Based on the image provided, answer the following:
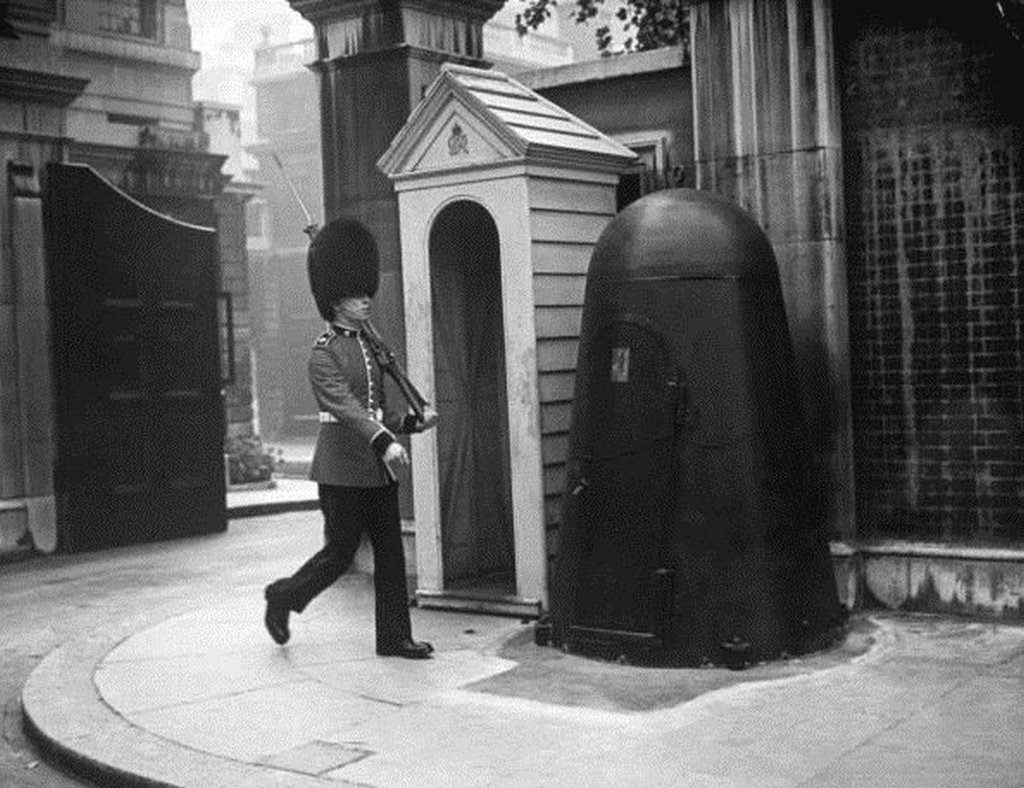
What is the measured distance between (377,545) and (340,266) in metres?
1.51

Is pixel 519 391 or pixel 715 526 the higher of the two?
pixel 519 391

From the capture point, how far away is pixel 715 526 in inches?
294

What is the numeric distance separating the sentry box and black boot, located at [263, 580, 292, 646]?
60.4 inches

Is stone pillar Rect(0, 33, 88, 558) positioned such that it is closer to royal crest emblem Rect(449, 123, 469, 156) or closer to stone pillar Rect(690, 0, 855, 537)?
royal crest emblem Rect(449, 123, 469, 156)

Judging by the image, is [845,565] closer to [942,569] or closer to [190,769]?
[942,569]

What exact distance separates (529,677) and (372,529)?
129 centimetres

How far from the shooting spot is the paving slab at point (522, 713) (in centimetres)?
581

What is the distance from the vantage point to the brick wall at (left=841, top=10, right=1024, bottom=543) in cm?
825

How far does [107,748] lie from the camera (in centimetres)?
646

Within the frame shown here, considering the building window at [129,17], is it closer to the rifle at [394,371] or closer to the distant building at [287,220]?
the rifle at [394,371]

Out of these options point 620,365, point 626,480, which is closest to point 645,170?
point 620,365

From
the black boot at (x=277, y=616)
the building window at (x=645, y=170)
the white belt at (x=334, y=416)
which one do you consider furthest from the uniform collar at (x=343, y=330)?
the building window at (x=645, y=170)

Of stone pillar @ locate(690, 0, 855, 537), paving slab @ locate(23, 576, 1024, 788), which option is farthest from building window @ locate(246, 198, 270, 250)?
stone pillar @ locate(690, 0, 855, 537)

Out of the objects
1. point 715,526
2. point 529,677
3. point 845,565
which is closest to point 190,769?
point 529,677
